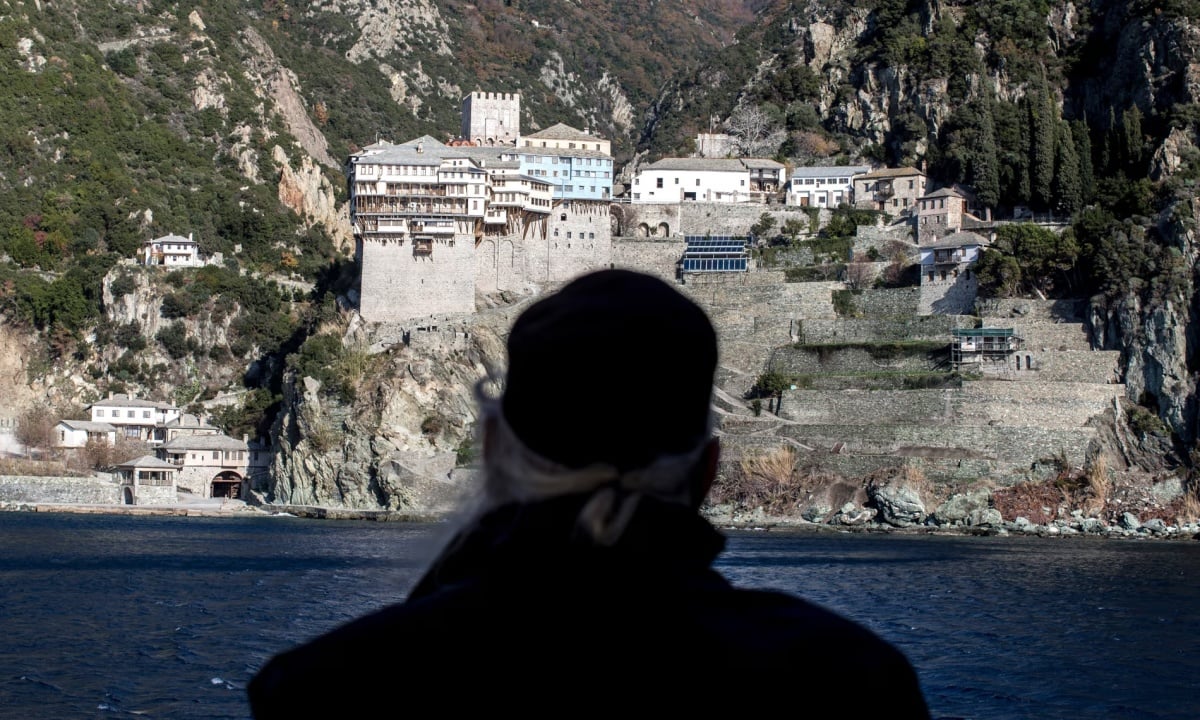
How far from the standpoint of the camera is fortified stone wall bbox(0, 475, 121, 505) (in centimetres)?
5466

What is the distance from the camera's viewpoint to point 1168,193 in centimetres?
4956

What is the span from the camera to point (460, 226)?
53.9m

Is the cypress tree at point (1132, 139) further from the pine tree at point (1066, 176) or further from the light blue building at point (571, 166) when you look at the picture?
the light blue building at point (571, 166)

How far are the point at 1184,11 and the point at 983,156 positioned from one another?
9.34 m

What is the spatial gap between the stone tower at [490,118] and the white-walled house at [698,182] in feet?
22.0

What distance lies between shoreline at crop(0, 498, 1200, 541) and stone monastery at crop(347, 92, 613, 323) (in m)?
7.80

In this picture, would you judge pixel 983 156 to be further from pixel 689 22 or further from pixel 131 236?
pixel 689 22

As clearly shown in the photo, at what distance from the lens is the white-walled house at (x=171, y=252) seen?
67.5 m

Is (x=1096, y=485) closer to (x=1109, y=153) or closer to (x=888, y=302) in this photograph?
(x=888, y=302)

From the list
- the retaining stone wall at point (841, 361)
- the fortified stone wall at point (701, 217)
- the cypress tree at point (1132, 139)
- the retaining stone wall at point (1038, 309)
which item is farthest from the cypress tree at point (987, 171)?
the retaining stone wall at point (841, 361)

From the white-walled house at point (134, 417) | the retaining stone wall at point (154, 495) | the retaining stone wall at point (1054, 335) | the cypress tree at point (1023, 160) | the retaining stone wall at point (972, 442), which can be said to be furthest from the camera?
the white-walled house at point (134, 417)

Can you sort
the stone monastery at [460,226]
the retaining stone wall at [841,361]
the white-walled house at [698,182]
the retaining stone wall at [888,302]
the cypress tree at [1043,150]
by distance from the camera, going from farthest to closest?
the white-walled house at [698,182]
the cypress tree at [1043,150]
the stone monastery at [460,226]
the retaining stone wall at [888,302]
the retaining stone wall at [841,361]

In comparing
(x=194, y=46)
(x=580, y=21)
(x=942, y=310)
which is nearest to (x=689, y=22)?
(x=580, y=21)

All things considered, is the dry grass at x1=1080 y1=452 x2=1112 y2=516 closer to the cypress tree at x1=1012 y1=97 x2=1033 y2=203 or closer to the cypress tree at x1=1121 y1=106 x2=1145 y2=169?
the cypress tree at x1=1121 y1=106 x2=1145 y2=169
